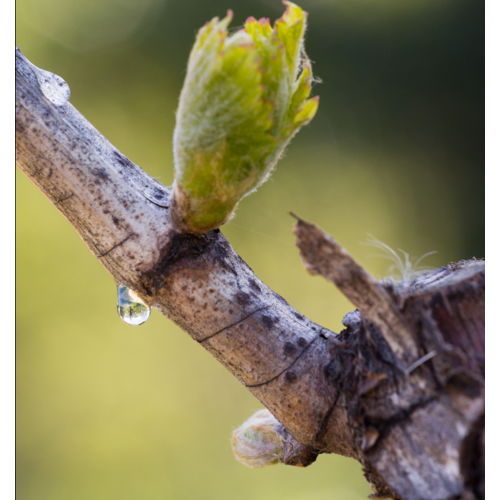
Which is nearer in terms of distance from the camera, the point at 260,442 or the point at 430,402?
the point at 430,402

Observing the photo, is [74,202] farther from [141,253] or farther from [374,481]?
[374,481]

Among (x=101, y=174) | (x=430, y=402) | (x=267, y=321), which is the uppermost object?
(x=101, y=174)

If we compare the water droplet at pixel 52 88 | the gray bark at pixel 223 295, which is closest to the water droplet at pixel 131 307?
the gray bark at pixel 223 295

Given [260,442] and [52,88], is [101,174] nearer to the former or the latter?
[52,88]

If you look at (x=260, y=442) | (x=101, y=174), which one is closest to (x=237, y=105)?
(x=101, y=174)

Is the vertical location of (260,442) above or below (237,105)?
below

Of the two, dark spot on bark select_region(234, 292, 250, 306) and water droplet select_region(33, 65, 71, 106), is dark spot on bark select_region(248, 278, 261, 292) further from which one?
water droplet select_region(33, 65, 71, 106)
